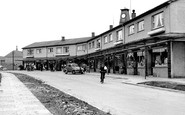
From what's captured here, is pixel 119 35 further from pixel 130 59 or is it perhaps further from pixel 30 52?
pixel 30 52

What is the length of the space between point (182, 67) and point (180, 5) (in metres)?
5.76

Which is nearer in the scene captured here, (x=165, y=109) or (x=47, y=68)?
(x=165, y=109)

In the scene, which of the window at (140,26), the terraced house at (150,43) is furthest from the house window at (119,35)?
the window at (140,26)

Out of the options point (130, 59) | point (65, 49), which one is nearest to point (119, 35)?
point (130, 59)

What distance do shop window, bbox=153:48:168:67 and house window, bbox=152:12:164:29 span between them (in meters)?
2.52

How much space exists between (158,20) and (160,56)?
3.73 metres

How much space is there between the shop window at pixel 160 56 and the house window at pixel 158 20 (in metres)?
2.52

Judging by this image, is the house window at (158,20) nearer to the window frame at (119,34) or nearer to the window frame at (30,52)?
the window frame at (119,34)

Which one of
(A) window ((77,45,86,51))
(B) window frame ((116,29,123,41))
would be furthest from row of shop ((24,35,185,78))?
(A) window ((77,45,86,51))

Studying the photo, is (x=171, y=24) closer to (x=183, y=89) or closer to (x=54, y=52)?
(x=183, y=89)

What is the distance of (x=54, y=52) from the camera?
64375 millimetres

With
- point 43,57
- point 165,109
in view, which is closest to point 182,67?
point 165,109

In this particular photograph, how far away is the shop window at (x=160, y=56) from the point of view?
2276cm

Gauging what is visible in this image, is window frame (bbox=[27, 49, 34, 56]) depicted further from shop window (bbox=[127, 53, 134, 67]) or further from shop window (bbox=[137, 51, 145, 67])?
shop window (bbox=[137, 51, 145, 67])
